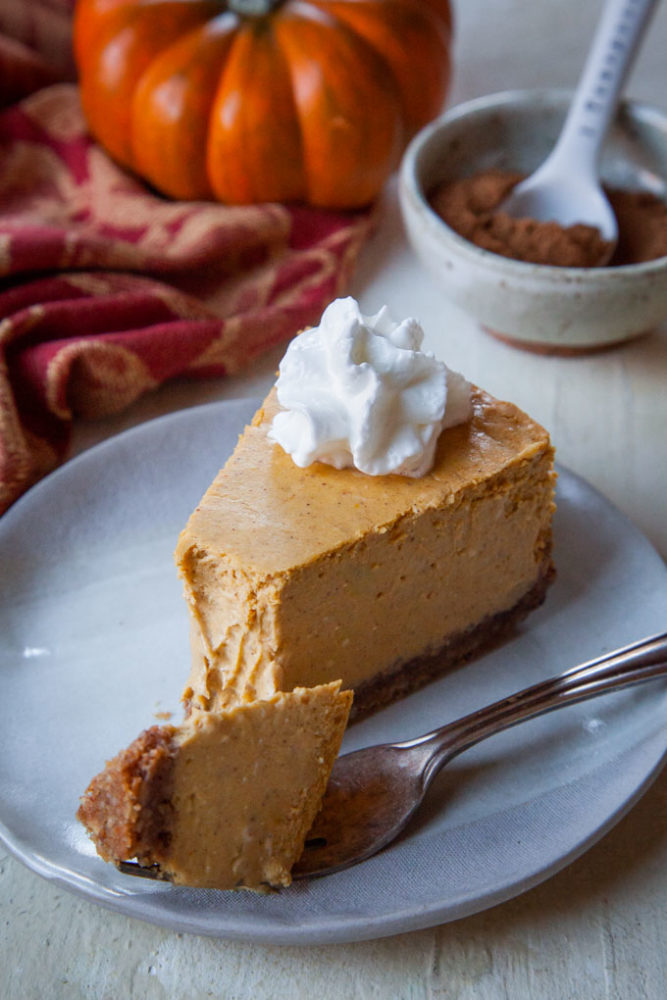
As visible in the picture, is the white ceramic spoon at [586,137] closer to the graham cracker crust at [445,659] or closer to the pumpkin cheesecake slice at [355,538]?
the pumpkin cheesecake slice at [355,538]

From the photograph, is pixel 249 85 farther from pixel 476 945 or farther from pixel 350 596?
pixel 476 945

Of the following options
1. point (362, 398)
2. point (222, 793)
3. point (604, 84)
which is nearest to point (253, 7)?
point (604, 84)

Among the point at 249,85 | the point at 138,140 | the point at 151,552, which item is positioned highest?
the point at 249,85

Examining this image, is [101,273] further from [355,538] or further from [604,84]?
[604,84]

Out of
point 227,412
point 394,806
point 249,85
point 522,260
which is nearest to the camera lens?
point 394,806

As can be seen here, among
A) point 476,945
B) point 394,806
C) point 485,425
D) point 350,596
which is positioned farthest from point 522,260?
point 476,945
